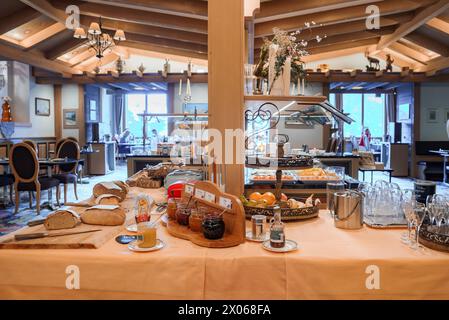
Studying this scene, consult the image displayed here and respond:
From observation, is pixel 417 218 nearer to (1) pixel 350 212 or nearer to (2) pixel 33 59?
(1) pixel 350 212

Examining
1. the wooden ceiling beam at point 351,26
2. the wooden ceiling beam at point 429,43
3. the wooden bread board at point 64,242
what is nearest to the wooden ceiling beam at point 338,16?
the wooden ceiling beam at point 351,26

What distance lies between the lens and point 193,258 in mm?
1405

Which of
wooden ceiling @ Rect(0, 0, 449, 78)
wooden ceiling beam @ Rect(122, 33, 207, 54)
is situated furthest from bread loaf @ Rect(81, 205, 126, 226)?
wooden ceiling beam @ Rect(122, 33, 207, 54)

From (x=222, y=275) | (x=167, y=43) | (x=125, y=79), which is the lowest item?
(x=222, y=275)

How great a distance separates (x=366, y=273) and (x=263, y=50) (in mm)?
1740

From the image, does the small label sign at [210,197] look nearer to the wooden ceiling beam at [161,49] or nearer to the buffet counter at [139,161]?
the buffet counter at [139,161]

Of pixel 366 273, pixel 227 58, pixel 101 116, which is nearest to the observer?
pixel 366 273

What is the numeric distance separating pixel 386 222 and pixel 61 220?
158 cm

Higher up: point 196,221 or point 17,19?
point 17,19

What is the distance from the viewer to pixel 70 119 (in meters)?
11.0

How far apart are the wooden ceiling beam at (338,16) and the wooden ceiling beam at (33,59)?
206 inches

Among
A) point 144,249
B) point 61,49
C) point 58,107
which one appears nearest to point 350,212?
point 144,249

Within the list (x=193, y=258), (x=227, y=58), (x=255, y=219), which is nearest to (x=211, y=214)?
(x=255, y=219)
